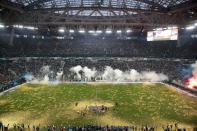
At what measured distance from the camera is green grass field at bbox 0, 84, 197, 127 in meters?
34.5

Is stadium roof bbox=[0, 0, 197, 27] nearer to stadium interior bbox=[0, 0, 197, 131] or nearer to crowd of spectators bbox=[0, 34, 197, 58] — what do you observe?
stadium interior bbox=[0, 0, 197, 131]

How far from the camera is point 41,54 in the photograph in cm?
8131

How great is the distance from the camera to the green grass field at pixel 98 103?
113ft

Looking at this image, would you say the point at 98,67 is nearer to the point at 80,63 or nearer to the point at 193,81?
the point at 80,63

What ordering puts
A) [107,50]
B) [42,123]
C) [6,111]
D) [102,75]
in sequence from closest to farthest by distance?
[42,123]
[6,111]
[102,75]
[107,50]

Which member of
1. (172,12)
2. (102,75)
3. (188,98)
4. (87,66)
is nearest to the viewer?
(188,98)

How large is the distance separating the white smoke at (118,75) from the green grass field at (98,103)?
33.3 ft

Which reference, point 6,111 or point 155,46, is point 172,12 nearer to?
point 155,46

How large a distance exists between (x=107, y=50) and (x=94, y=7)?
92.1 ft

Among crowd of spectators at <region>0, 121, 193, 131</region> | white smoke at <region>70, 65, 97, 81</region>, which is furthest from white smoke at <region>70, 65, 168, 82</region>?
crowd of spectators at <region>0, 121, 193, 131</region>

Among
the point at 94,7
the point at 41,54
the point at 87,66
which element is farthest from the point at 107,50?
the point at 94,7

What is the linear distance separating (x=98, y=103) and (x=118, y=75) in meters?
30.8

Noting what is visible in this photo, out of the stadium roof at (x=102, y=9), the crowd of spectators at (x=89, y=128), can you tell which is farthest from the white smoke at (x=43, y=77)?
the crowd of spectators at (x=89, y=128)

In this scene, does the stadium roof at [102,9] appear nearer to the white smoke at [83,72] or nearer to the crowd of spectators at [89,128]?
the white smoke at [83,72]
